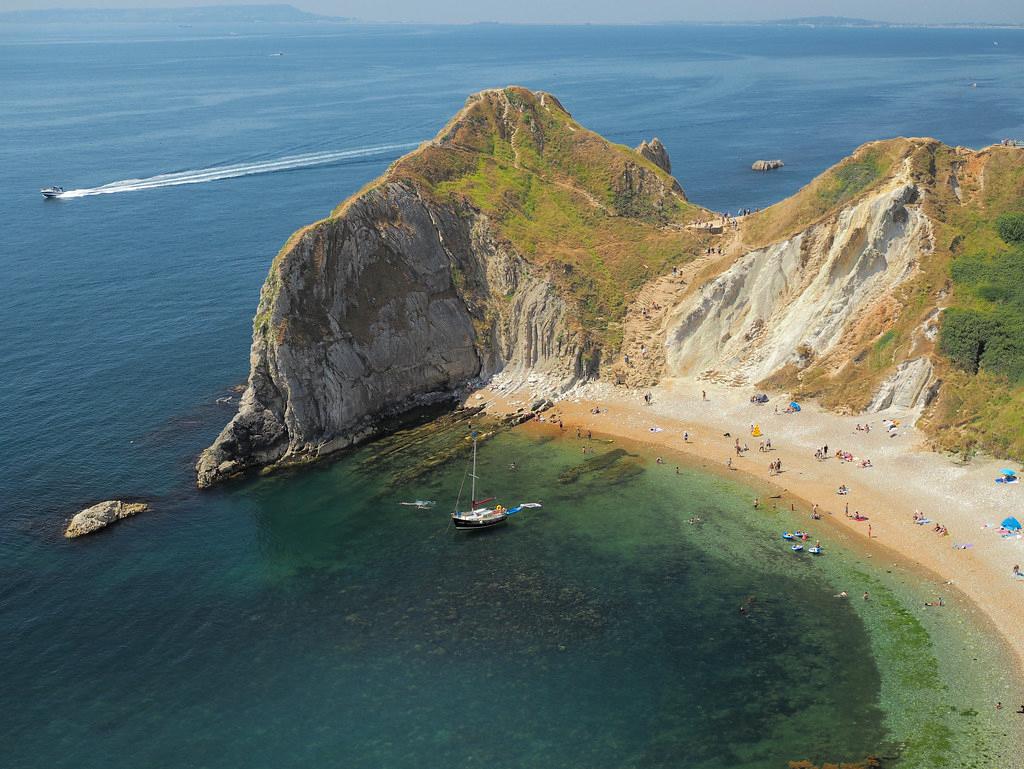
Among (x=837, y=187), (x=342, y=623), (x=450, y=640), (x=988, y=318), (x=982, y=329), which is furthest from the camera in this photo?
(x=837, y=187)

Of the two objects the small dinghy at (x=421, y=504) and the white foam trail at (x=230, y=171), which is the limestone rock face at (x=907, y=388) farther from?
the white foam trail at (x=230, y=171)

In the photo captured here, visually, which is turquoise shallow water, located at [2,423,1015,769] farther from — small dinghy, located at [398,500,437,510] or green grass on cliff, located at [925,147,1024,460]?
green grass on cliff, located at [925,147,1024,460]

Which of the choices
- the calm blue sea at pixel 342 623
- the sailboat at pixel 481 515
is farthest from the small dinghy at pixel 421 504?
the sailboat at pixel 481 515

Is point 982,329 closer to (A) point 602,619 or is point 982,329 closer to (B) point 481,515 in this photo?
(A) point 602,619

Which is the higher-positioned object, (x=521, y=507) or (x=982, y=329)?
(x=982, y=329)

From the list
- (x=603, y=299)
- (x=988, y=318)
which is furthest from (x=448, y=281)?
(x=988, y=318)

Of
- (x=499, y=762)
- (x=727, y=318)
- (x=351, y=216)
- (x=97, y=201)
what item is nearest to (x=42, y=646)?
(x=499, y=762)
